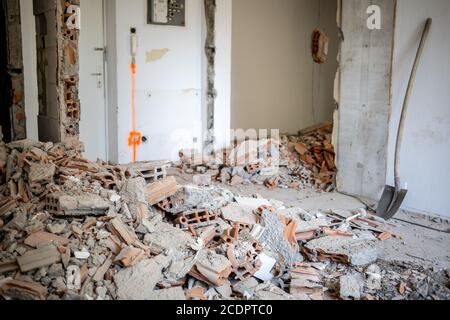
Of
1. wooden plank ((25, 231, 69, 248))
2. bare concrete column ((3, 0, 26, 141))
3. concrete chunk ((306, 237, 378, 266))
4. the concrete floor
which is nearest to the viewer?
wooden plank ((25, 231, 69, 248))

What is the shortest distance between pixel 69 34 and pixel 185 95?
2.35 meters

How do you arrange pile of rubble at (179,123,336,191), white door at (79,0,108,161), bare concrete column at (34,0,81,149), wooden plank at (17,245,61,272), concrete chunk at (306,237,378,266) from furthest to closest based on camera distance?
pile of rubble at (179,123,336,191) < white door at (79,0,108,161) < bare concrete column at (34,0,81,149) < concrete chunk at (306,237,378,266) < wooden plank at (17,245,61,272)

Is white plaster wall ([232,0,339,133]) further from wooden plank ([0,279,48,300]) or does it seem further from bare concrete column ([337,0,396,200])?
wooden plank ([0,279,48,300])

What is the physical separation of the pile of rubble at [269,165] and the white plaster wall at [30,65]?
212cm

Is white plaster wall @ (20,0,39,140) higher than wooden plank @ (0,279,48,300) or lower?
higher

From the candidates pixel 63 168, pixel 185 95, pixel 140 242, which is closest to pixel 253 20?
pixel 185 95

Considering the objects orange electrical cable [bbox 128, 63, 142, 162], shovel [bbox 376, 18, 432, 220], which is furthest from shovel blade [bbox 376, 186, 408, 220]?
orange electrical cable [bbox 128, 63, 142, 162]

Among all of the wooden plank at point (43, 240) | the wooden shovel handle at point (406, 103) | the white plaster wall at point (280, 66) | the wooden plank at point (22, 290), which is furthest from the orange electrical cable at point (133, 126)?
the wooden plank at point (22, 290)

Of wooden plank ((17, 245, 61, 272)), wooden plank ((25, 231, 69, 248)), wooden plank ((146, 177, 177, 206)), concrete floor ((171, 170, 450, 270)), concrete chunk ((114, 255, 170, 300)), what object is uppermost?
wooden plank ((146, 177, 177, 206))

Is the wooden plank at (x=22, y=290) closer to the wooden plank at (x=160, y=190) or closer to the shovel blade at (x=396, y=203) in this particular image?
the wooden plank at (x=160, y=190)

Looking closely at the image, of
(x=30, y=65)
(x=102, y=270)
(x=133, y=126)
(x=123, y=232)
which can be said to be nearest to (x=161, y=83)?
(x=133, y=126)

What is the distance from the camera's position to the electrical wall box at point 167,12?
21.2ft

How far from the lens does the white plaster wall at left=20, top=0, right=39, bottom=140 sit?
5.73m

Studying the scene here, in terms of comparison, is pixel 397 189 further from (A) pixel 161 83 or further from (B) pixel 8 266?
(B) pixel 8 266
